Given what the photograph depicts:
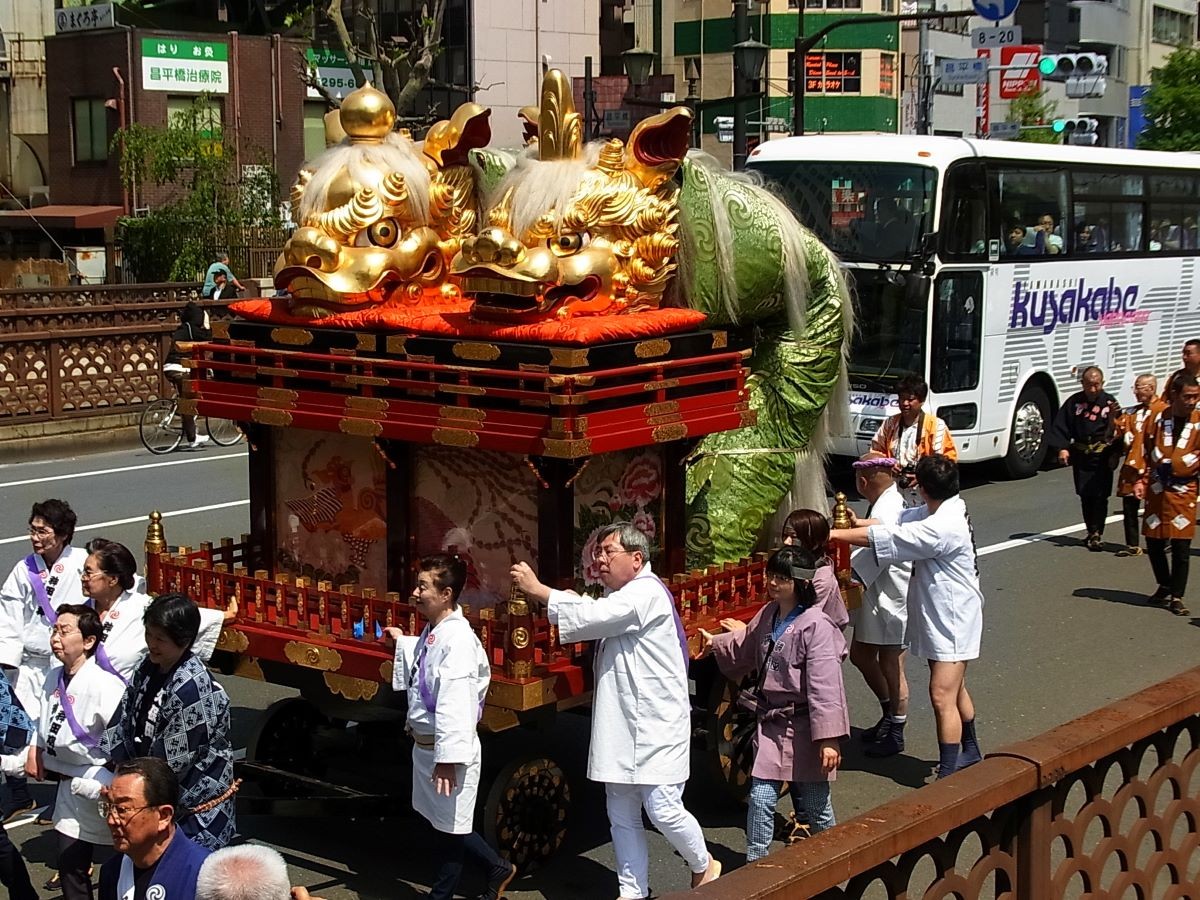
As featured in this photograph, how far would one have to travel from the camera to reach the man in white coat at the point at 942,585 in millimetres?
6934

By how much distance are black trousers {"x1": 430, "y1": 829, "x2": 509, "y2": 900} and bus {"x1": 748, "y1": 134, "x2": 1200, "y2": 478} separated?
943cm

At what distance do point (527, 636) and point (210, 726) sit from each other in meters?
1.22

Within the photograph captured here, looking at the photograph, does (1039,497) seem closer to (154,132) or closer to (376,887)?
(376,887)

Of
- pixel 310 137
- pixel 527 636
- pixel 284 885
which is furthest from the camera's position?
pixel 310 137

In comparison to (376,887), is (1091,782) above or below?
above

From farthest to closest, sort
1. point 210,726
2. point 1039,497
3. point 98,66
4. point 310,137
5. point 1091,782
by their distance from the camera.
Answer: point 310,137, point 98,66, point 1039,497, point 210,726, point 1091,782

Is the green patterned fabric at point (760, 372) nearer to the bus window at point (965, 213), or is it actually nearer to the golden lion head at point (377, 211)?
the golden lion head at point (377, 211)

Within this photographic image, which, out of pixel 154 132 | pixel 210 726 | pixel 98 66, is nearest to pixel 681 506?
pixel 210 726

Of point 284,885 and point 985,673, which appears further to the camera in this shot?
point 985,673

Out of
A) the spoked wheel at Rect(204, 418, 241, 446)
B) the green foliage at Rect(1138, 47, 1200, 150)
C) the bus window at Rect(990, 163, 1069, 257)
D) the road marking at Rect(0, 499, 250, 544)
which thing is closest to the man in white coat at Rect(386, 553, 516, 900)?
the road marking at Rect(0, 499, 250, 544)

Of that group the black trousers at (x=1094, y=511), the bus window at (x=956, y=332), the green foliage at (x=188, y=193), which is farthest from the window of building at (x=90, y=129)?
the black trousers at (x=1094, y=511)

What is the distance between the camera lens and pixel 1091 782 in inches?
146

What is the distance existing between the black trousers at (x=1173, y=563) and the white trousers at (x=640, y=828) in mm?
6369

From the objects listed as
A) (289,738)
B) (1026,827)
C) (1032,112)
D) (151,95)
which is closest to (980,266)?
(289,738)
